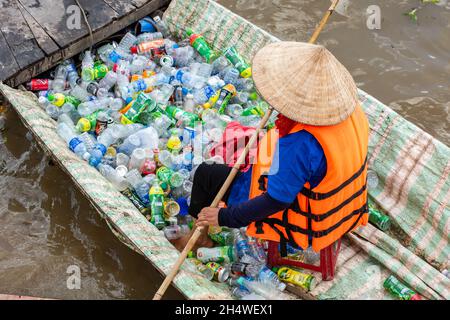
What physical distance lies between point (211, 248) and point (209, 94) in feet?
5.15

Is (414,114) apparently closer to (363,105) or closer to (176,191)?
(363,105)

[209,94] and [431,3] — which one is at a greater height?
[431,3]

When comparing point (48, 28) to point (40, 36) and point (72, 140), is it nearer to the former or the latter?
point (40, 36)

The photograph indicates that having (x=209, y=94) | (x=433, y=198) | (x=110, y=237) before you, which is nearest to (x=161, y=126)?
(x=209, y=94)

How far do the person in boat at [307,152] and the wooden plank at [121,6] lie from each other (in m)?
2.72

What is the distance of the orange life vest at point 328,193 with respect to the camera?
254 centimetres

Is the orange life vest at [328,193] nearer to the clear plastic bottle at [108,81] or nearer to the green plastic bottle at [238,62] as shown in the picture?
the green plastic bottle at [238,62]

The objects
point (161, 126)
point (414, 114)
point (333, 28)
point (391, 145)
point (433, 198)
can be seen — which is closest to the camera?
point (433, 198)

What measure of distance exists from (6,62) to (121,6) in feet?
4.23

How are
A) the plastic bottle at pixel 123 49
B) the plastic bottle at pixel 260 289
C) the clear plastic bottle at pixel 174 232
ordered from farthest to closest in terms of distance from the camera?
the plastic bottle at pixel 123 49
the clear plastic bottle at pixel 174 232
the plastic bottle at pixel 260 289

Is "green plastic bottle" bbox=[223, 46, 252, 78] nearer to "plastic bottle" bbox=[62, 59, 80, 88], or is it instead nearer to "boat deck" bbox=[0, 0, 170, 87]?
"boat deck" bbox=[0, 0, 170, 87]

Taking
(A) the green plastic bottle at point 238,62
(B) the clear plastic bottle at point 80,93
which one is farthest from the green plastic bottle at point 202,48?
(B) the clear plastic bottle at point 80,93

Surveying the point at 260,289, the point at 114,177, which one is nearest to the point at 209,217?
the point at 260,289
